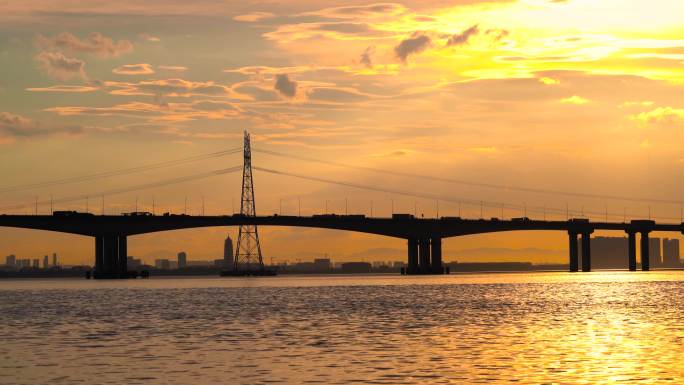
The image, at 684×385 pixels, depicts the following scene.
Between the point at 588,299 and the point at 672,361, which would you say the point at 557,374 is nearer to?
the point at 672,361

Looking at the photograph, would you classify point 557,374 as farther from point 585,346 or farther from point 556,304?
point 556,304

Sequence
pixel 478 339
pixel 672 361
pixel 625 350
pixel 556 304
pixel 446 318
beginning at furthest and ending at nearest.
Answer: pixel 556 304 → pixel 446 318 → pixel 478 339 → pixel 625 350 → pixel 672 361

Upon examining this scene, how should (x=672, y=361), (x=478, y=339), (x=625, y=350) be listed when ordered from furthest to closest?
(x=478, y=339) → (x=625, y=350) → (x=672, y=361)

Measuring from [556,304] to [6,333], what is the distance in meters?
53.9

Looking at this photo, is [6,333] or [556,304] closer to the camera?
[6,333]

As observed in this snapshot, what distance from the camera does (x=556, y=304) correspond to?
106 metres

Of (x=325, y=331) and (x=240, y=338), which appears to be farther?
(x=325, y=331)

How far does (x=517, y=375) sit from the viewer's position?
4366cm

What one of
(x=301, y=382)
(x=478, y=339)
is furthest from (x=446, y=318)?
(x=301, y=382)

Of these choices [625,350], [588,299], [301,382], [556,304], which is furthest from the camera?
[588,299]

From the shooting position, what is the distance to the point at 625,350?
5353 cm


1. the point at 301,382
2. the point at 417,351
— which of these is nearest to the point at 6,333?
the point at 417,351

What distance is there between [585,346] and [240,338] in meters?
18.6

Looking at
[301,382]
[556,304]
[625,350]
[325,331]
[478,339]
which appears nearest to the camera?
[301,382]
